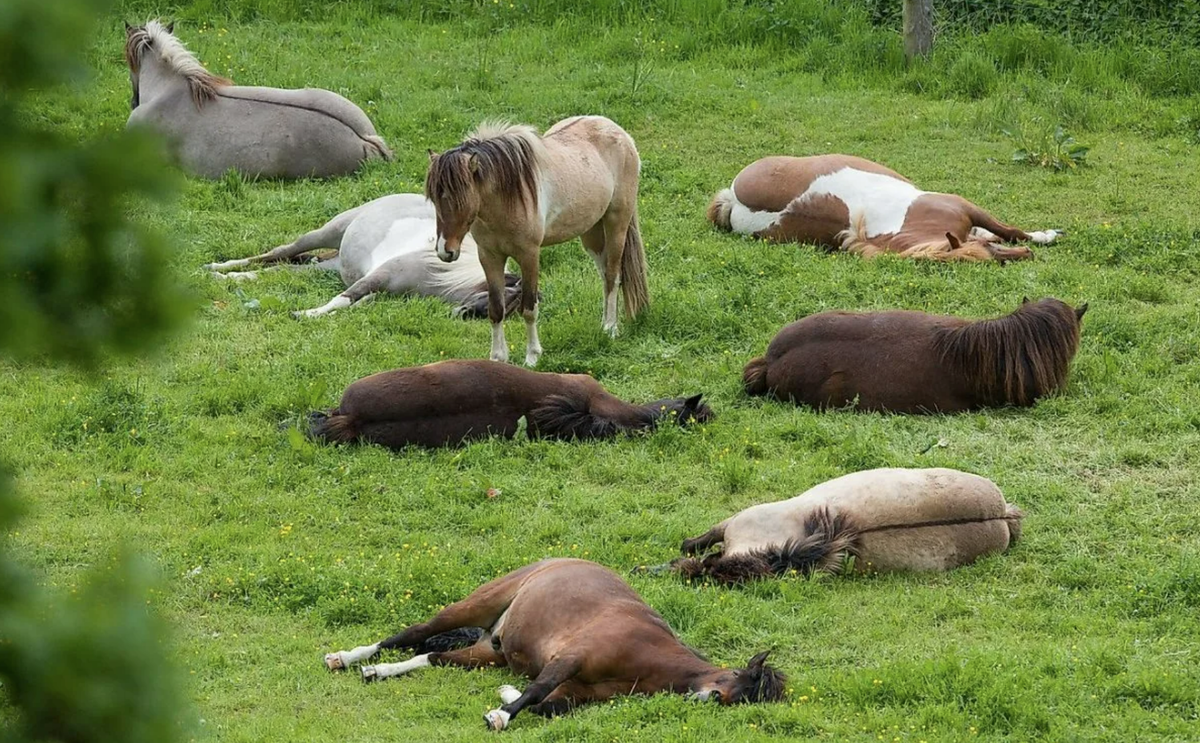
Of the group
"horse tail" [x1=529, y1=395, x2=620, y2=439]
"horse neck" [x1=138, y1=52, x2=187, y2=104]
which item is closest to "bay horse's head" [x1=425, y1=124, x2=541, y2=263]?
"horse tail" [x1=529, y1=395, x2=620, y2=439]

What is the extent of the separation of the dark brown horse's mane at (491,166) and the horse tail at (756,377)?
173 cm

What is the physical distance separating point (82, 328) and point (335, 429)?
22.8 ft

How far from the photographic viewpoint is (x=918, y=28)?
15.9 m

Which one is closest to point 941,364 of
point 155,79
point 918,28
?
point 918,28

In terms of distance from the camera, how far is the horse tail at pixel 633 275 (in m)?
10.2

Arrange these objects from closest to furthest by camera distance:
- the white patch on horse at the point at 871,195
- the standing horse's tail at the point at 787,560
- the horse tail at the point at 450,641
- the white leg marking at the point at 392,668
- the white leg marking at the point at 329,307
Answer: the white leg marking at the point at 392,668 → the horse tail at the point at 450,641 → the standing horse's tail at the point at 787,560 → the white leg marking at the point at 329,307 → the white patch on horse at the point at 871,195

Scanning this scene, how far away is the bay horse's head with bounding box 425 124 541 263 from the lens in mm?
8781

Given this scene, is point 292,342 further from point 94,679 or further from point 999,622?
point 94,679

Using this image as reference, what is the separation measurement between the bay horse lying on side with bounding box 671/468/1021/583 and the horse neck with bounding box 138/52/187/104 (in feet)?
28.1

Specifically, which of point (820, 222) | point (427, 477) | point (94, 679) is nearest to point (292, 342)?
point (427, 477)

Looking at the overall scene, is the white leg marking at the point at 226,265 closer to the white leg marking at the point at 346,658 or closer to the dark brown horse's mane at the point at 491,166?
the dark brown horse's mane at the point at 491,166

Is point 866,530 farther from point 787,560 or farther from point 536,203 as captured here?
point 536,203

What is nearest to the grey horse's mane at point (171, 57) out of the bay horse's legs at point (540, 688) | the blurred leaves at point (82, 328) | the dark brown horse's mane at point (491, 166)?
the dark brown horse's mane at point (491, 166)

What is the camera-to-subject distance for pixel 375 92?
15.2 meters
